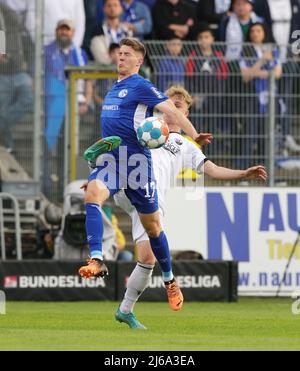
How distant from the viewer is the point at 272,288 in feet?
57.2

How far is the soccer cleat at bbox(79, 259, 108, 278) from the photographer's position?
34.7ft

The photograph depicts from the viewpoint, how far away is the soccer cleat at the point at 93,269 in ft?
34.7

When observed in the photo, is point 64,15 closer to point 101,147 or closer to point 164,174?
point 164,174

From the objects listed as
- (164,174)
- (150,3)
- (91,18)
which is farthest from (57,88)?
(164,174)

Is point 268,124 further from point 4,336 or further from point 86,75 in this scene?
point 4,336

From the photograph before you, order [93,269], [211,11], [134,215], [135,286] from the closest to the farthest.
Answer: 1. [93,269]
2. [135,286]
3. [134,215]
4. [211,11]

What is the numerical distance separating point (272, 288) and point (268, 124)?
271cm

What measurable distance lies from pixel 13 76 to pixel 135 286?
27.6ft

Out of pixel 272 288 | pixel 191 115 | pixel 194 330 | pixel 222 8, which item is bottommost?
pixel 272 288

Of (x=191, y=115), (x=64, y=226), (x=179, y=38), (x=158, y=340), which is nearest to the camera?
(x=158, y=340)

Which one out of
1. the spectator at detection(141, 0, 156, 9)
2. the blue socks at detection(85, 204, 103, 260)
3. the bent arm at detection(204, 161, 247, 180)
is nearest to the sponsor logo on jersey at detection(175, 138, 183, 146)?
the bent arm at detection(204, 161, 247, 180)

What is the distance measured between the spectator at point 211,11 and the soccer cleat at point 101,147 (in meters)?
9.40

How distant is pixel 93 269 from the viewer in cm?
1062

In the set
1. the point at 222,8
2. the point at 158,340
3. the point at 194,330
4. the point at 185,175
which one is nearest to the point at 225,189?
the point at 185,175
